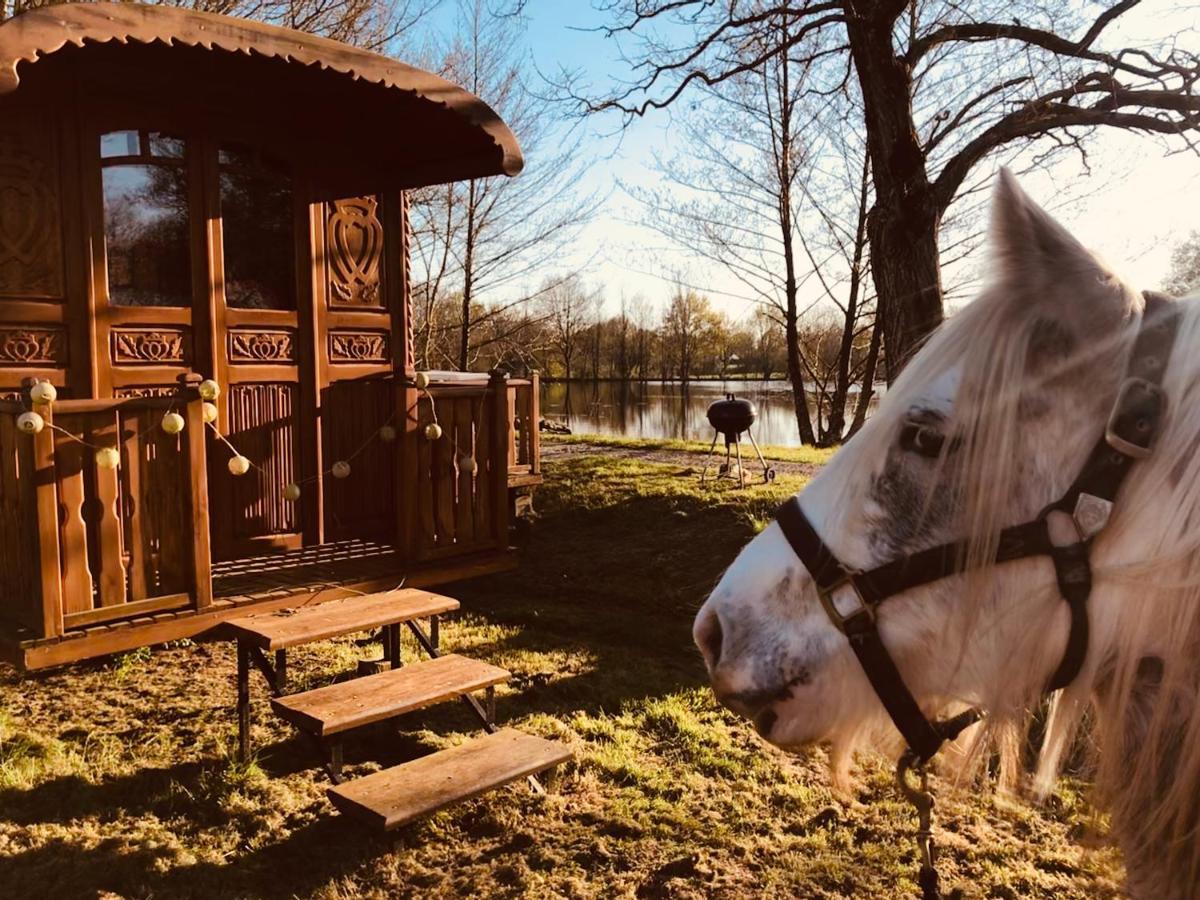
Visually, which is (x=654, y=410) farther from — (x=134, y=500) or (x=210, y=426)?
(x=134, y=500)

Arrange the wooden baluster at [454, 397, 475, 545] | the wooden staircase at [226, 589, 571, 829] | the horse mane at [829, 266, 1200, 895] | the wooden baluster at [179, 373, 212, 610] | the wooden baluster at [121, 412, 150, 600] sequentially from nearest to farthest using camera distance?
the horse mane at [829, 266, 1200, 895]
the wooden staircase at [226, 589, 571, 829]
the wooden baluster at [121, 412, 150, 600]
the wooden baluster at [179, 373, 212, 610]
the wooden baluster at [454, 397, 475, 545]

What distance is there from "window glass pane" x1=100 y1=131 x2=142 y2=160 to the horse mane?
523 cm

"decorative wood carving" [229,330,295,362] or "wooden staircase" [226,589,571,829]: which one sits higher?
"decorative wood carving" [229,330,295,362]

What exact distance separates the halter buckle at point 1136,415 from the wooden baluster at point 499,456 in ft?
14.9

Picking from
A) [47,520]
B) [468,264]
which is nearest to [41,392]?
[47,520]

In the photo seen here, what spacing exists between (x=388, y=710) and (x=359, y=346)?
303cm

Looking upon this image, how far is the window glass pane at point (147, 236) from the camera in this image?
4.94 m

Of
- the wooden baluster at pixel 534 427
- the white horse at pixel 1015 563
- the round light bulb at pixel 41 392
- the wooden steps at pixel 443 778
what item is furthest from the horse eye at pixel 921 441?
the wooden baluster at pixel 534 427

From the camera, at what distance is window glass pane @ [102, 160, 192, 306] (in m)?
4.94

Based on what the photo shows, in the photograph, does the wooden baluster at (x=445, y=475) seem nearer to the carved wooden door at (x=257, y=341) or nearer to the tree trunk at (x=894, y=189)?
the carved wooden door at (x=257, y=341)

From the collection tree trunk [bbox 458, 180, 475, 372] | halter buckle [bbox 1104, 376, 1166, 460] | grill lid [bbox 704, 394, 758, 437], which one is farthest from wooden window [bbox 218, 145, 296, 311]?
tree trunk [bbox 458, 180, 475, 372]

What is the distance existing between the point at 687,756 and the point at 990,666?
363 centimetres

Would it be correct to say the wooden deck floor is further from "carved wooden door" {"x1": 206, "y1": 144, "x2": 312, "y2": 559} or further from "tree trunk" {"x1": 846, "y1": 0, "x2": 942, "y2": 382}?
"tree trunk" {"x1": 846, "y1": 0, "x2": 942, "y2": 382}

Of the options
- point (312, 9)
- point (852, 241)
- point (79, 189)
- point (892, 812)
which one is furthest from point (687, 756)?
point (852, 241)
